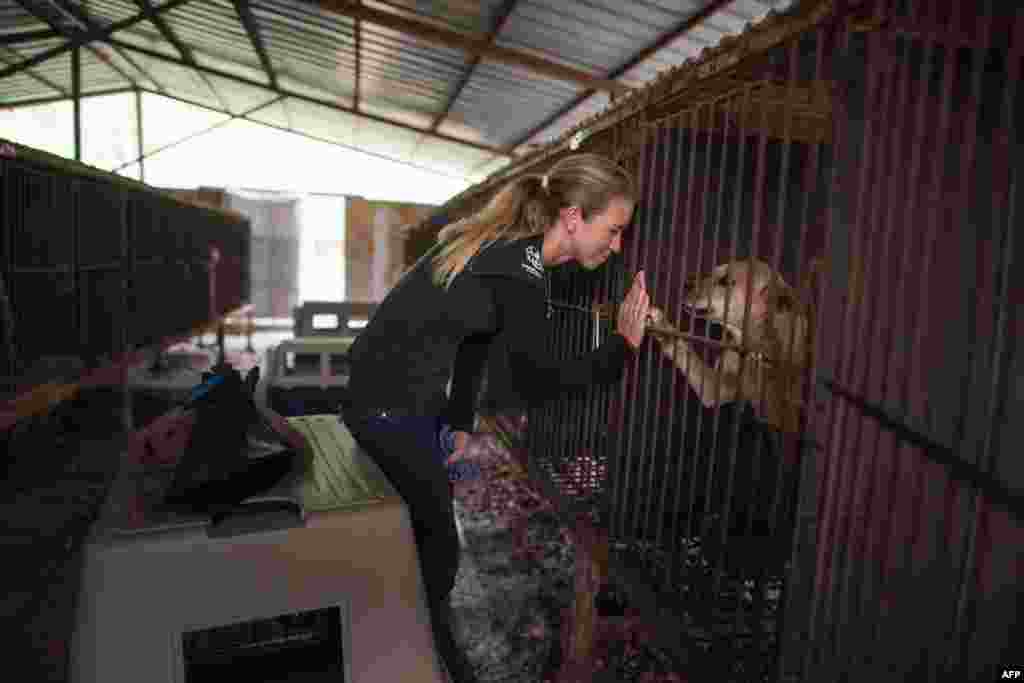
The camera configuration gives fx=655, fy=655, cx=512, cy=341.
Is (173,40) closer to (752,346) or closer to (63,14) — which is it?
(63,14)

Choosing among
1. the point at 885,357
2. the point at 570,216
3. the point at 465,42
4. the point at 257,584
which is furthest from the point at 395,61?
the point at 885,357

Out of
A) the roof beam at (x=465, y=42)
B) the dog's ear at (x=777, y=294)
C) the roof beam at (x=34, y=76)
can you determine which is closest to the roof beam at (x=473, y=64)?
the roof beam at (x=465, y=42)

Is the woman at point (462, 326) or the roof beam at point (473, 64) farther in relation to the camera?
the roof beam at point (473, 64)

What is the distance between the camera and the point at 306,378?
24.8 ft

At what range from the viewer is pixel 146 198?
6949 millimetres

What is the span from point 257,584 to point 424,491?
0.64 metres

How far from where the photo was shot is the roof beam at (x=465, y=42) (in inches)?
357

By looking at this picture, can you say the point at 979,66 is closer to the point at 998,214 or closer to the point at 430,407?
the point at 998,214

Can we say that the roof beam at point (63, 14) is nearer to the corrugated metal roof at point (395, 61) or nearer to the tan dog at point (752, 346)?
the corrugated metal roof at point (395, 61)

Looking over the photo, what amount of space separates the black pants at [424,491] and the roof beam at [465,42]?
7956mm

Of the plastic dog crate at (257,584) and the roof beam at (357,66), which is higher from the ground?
the roof beam at (357,66)

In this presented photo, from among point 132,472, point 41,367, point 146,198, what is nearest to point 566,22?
point 146,198

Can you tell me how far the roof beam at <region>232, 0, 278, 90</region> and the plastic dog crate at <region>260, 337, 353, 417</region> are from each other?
6889 millimetres

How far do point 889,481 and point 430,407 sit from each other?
1463 mm
